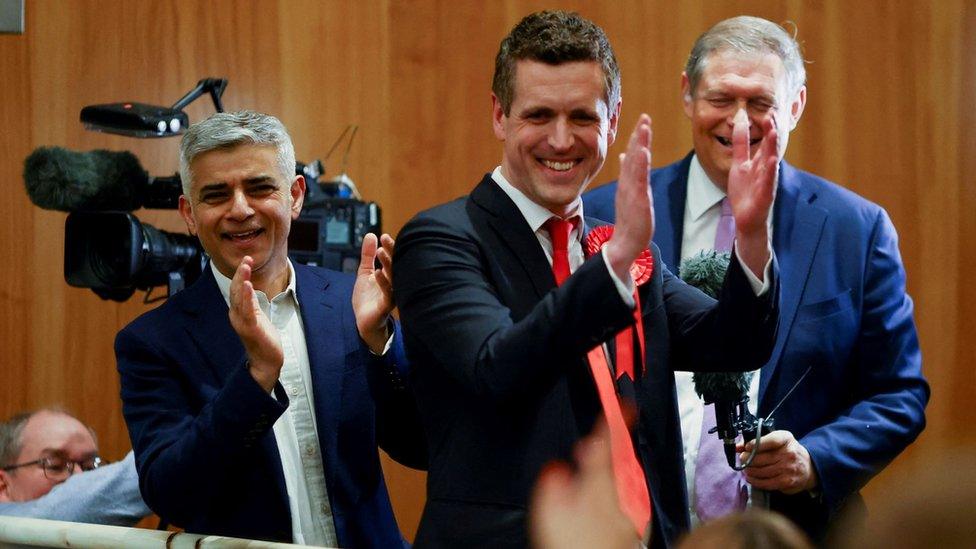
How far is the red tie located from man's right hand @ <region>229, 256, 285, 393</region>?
614mm

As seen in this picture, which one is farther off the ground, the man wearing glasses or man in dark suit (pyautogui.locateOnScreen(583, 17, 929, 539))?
man in dark suit (pyautogui.locateOnScreen(583, 17, 929, 539))

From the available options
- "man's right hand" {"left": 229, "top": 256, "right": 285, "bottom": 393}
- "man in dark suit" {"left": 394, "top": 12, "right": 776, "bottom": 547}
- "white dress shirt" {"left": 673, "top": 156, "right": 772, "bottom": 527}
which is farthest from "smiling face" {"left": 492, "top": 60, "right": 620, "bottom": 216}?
"white dress shirt" {"left": 673, "top": 156, "right": 772, "bottom": 527}

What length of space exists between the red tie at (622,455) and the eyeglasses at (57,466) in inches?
73.5

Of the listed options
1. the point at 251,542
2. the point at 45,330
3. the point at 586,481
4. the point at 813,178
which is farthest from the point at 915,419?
the point at 45,330

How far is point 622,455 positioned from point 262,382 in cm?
69

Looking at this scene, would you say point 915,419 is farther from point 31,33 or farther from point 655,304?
point 31,33

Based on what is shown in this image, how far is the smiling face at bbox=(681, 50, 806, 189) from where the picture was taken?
2.76 meters

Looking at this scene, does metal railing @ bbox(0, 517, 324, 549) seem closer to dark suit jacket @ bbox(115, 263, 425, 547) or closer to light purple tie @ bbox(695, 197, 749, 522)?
dark suit jacket @ bbox(115, 263, 425, 547)

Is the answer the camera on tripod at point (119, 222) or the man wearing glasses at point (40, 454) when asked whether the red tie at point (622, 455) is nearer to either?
the camera on tripod at point (119, 222)

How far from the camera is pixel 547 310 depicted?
5.65 ft

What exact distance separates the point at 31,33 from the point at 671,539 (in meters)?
3.99

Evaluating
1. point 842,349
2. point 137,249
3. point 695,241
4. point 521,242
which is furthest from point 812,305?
point 137,249

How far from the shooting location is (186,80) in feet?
16.4

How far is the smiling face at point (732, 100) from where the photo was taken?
9.06ft
